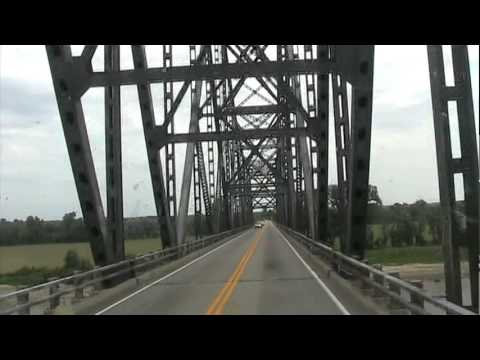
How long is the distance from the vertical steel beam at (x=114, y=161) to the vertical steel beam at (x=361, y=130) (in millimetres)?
6908

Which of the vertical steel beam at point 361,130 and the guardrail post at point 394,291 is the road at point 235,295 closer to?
the guardrail post at point 394,291

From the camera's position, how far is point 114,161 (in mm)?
18016

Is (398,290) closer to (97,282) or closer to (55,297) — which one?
(55,297)

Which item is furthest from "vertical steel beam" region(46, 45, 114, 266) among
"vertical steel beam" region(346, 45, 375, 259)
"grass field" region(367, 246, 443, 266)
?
"grass field" region(367, 246, 443, 266)

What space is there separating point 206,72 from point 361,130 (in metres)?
4.86

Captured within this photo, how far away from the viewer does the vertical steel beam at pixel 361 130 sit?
46.6ft

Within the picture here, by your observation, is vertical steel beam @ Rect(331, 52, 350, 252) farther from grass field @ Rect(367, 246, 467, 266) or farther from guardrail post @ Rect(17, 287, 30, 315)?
grass field @ Rect(367, 246, 467, 266)

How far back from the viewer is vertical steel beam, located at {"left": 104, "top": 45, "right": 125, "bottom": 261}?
58.8 feet

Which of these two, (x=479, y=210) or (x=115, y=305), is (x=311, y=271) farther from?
(x=479, y=210)

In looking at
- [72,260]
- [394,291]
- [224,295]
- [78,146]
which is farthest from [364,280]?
[72,260]

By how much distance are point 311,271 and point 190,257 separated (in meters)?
10.3

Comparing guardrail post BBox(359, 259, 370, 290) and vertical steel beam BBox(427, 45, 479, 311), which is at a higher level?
vertical steel beam BBox(427, 45, 479, 311)

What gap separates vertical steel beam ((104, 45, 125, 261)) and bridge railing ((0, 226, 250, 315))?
33.4 inches
